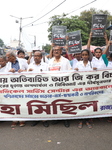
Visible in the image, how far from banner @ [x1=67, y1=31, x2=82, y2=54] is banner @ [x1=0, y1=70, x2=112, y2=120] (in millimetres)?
1363

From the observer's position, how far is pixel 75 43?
4523 millimetres

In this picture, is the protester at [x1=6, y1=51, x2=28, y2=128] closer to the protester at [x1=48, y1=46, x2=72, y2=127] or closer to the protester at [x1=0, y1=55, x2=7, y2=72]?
the protester at [x1=0, y1=55, x2=7, y2=72]

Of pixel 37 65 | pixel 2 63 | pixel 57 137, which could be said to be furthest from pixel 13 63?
pixel 57 137

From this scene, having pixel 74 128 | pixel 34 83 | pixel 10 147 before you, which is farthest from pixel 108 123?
pixel 10 147

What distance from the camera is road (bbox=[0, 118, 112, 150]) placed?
9.17 feet

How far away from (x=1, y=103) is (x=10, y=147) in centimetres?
105

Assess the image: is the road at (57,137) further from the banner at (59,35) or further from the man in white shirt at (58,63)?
the banner at (59,35)

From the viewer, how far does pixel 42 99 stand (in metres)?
3.39

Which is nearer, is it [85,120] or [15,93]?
[15,93]

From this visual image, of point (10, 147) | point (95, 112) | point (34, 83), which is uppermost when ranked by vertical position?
point (34, 83)

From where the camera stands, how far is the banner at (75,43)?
14.7 ft

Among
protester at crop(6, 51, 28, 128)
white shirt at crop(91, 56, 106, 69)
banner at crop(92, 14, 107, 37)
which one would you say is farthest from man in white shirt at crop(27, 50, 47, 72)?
banner at crop(92, 14, 107, 37)

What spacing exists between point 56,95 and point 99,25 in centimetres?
248

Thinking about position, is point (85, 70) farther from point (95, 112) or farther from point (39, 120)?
point (39, 120)
